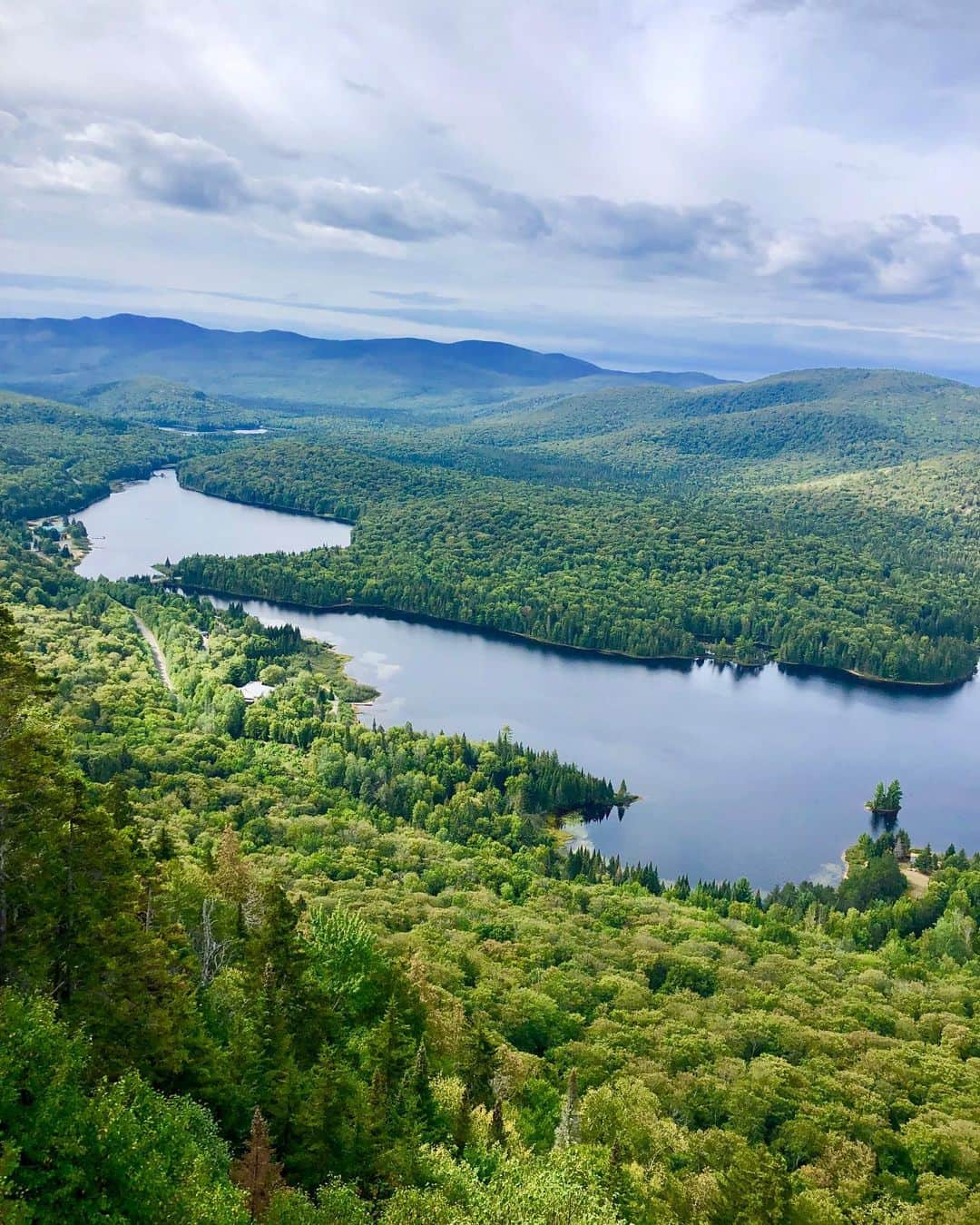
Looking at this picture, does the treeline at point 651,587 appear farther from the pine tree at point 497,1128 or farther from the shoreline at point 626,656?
the pine tree at point 497,1128

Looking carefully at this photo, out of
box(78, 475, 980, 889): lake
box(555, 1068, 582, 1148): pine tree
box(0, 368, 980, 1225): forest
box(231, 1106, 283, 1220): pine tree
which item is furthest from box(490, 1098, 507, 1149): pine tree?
box(78, 475, 980, 889): lake

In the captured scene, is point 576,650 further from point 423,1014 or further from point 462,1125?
point 462,1125

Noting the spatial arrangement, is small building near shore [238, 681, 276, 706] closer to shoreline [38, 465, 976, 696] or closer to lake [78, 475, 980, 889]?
lake [78, 475, 980, 889]

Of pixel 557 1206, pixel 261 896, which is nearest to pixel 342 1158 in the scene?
pixel 557 1206

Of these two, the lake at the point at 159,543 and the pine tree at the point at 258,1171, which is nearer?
the pine tree at the point at 258,1171

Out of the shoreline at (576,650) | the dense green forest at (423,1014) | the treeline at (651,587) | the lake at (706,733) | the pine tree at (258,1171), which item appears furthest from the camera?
the treeline at (651,587)

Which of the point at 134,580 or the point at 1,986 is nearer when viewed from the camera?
the point at 1,986

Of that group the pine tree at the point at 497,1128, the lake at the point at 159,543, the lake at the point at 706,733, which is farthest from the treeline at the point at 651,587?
the pine tree at the point at 497,1128

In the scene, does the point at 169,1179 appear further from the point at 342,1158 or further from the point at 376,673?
the point at 376,673
